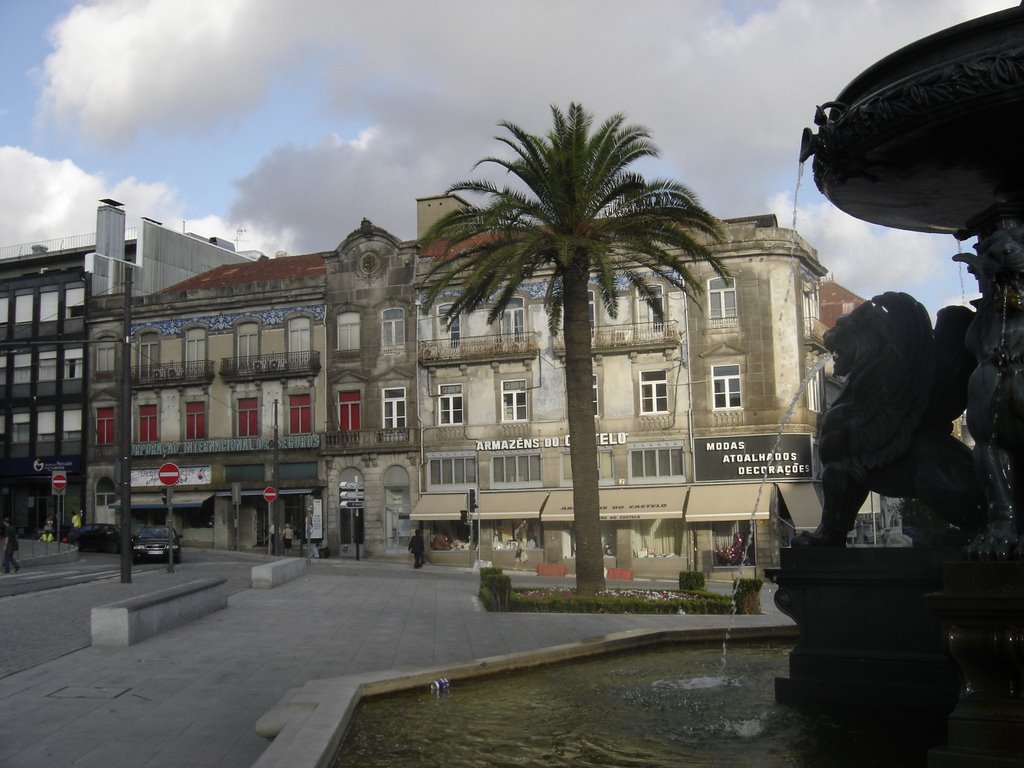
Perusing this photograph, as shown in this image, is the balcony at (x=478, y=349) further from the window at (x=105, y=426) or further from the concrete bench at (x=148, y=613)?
the concrete bench at (x=148, y=613)

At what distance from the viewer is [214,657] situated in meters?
12.4

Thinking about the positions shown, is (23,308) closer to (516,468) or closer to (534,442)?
(516,468)

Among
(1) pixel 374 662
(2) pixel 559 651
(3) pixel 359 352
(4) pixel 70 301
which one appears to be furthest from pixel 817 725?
(4) pixel 70 301

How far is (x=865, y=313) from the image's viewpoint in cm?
730

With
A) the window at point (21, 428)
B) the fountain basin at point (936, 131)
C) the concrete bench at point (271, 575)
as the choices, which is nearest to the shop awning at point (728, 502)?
the concrete bench at point (271, 575)

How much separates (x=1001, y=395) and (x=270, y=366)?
4668cm

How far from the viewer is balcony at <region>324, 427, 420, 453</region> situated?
1859 inches

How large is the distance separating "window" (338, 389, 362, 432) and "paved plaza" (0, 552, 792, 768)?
25.4 m

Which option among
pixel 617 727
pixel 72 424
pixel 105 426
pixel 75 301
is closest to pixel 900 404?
pixel 617 727

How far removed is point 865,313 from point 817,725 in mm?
2719

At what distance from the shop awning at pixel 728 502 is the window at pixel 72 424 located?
32.1m

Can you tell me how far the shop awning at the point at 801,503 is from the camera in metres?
39.5

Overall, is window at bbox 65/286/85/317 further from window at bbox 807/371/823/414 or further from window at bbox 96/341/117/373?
window at bbox 807/371/823/414

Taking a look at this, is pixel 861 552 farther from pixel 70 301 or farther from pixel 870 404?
pixel 70 301
